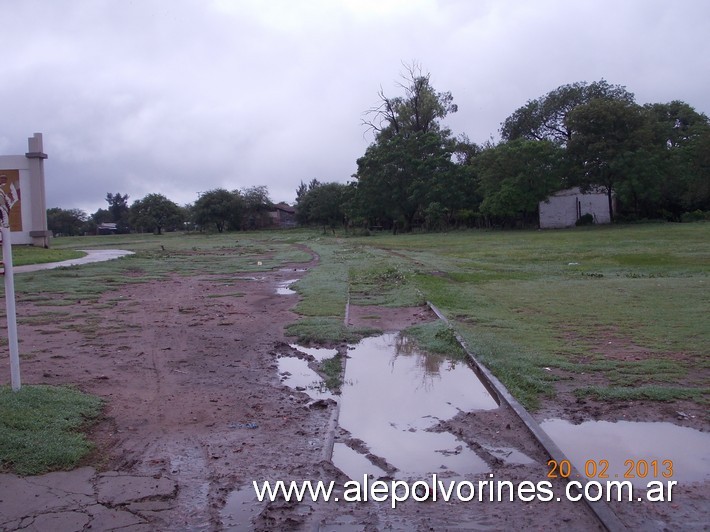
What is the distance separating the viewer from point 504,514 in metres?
4.21

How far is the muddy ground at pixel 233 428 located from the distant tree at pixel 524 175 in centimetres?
4292

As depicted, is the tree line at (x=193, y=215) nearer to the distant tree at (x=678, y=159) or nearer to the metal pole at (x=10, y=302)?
the distant tree at (x=678, y=159)

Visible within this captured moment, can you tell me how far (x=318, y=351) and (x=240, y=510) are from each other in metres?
5.36

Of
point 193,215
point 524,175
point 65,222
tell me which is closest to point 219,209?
point 193,215

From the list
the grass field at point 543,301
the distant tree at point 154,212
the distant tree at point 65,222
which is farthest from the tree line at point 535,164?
the distant tree at point 65,222

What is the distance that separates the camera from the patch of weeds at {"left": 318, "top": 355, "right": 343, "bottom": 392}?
7.67m

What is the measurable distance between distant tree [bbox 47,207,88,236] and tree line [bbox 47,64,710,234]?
168 feet

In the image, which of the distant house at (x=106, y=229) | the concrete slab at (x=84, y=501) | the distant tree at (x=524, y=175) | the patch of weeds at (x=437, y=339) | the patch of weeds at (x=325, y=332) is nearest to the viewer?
the concrete slab at (x=84, y=501)

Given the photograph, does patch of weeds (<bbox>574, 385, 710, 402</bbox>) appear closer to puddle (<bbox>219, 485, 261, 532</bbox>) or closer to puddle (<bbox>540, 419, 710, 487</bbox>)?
puddle (<bbox>540, 419, 710, 487</bbox>)

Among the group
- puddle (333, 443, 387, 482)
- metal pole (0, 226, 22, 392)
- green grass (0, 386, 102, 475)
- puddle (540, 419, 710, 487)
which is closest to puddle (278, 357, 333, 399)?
puddle (333, 443, 387, 482)

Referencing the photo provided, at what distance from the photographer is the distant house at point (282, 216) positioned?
10520 centimetres

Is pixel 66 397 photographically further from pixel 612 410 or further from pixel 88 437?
pixel 612 410

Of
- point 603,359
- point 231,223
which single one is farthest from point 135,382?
point 231,223

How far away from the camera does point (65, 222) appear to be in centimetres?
11338
